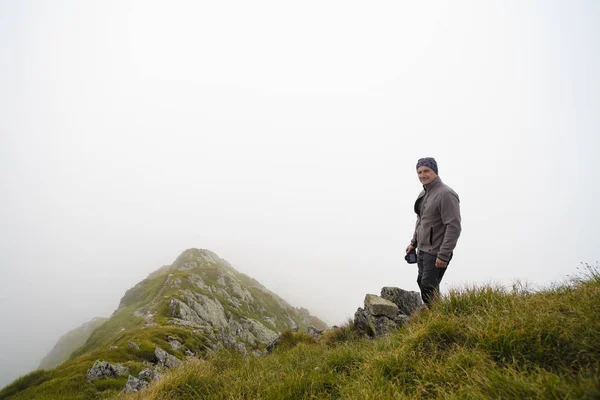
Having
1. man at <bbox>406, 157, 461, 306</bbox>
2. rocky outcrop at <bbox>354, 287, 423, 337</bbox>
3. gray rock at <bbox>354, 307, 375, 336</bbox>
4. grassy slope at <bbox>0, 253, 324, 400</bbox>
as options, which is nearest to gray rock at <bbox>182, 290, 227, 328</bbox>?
grassy slope at <bbox>0, 253, 324, 400</bbox>

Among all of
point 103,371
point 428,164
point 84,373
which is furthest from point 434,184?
point 84,373

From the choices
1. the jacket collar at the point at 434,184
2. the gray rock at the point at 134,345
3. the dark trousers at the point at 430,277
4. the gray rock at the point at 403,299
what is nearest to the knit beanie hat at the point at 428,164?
the jacket collar at the point at 434,184

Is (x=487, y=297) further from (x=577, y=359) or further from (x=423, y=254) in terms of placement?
(x=577, y=359)

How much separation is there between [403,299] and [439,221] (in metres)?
7.29

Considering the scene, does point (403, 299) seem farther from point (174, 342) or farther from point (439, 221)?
point (174, 342)

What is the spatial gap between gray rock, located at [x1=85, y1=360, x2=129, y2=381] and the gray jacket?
17630 millimetres

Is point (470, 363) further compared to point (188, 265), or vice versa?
point (188, 265)

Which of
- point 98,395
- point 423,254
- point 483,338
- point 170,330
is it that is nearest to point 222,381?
point 483,338

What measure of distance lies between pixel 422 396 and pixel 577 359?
6.20 ft

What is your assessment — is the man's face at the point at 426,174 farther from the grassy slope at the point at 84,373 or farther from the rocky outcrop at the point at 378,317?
the grassy slope at the point at 84,373

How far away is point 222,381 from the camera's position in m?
5.63

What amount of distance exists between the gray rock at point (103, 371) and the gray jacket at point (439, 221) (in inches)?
694

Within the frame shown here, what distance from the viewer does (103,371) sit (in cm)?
A: 1363

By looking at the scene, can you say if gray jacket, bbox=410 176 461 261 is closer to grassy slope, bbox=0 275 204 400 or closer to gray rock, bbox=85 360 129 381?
grassy slope, bbox=0 275 204 400
